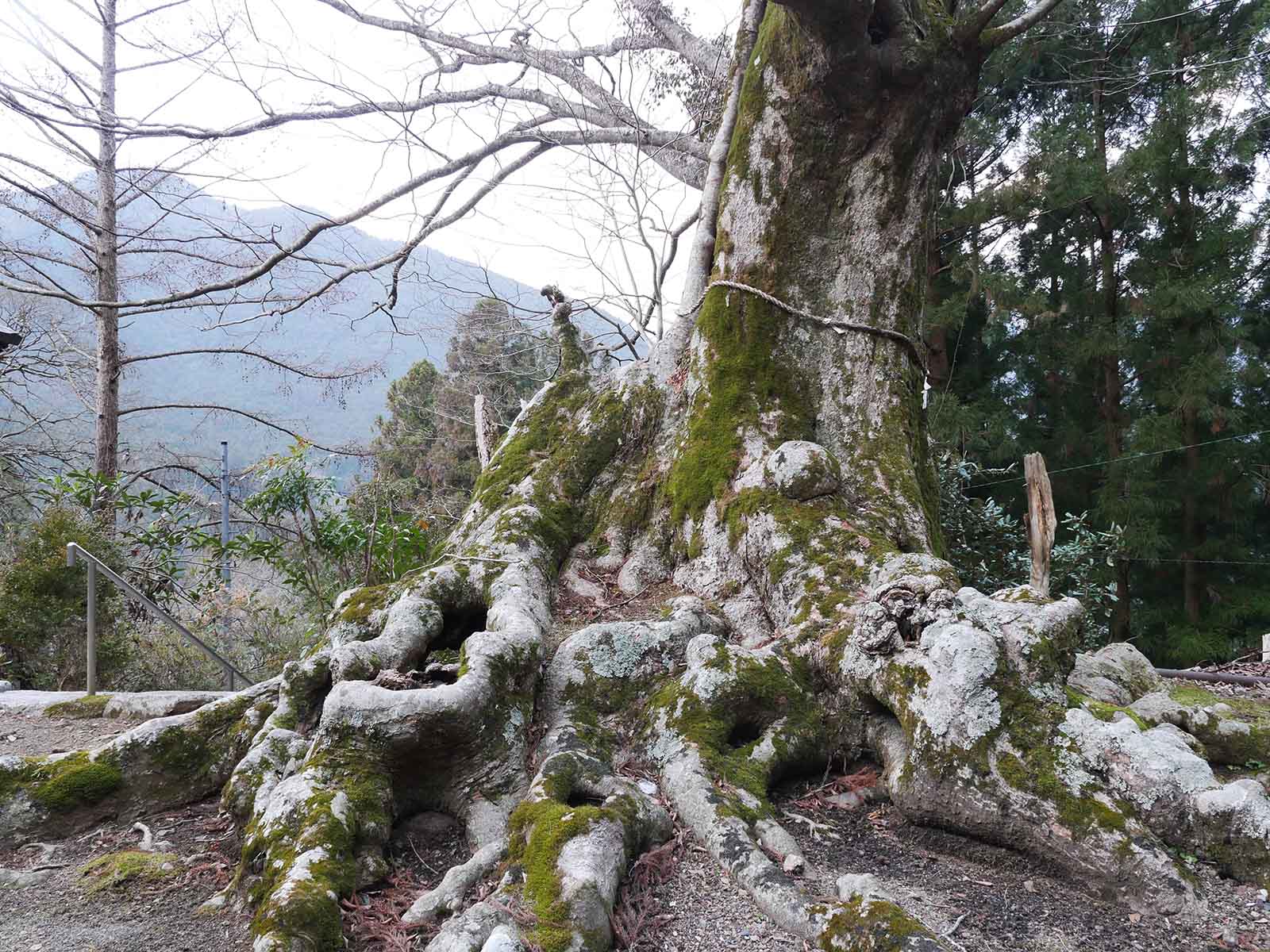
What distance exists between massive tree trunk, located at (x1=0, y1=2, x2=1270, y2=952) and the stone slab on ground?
5.47ft

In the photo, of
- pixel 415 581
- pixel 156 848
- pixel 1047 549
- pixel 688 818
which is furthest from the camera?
pixel 1047 549

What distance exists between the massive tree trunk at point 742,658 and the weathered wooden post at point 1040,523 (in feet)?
5.90

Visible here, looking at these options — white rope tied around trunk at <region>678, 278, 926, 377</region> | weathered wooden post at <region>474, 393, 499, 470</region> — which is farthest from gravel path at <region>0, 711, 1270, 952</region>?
weathered wooden post at <region>474, 393, 499, 470</region>

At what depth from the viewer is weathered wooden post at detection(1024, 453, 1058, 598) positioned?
5867 millimetres

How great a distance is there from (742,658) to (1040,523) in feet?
12.8

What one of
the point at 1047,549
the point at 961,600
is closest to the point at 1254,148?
the point at 1047,549

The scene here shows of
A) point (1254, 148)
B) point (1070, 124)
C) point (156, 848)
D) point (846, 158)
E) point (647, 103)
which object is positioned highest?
point (1070, 124)

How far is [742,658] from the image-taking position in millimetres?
3141

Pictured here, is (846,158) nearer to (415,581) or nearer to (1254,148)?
(415,581)

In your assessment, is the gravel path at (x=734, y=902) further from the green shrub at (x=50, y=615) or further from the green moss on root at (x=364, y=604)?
the green shrub at (x=50, y=615)

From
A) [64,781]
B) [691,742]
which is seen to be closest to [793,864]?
[691,742]

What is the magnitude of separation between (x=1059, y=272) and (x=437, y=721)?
42.9 ft

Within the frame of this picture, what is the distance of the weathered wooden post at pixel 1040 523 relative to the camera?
19.2 ft

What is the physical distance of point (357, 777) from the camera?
2652mm
